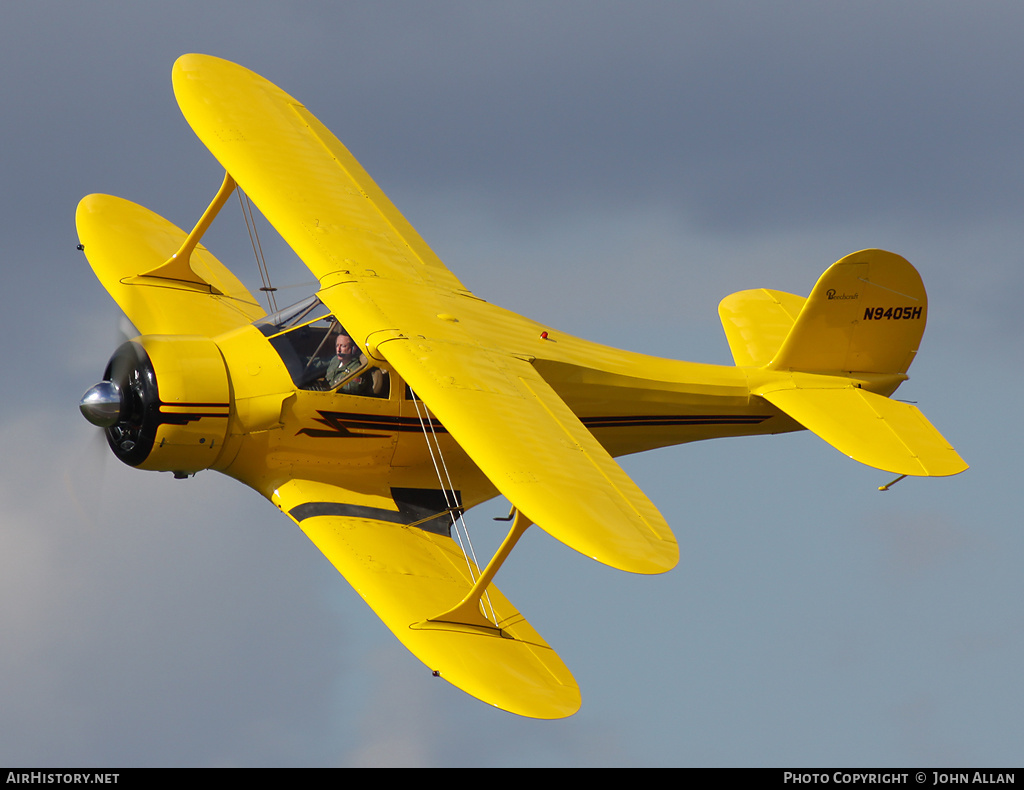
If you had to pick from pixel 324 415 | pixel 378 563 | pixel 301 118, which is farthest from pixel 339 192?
pixel 378 563

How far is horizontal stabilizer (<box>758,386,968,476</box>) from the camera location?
17.1 metres

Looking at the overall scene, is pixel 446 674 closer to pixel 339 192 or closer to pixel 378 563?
pixel 378 563

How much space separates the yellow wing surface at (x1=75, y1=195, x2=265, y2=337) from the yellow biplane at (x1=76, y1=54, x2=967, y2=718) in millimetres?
27

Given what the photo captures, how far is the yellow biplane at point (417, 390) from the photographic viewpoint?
13789 mm

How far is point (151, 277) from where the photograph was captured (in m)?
18.2

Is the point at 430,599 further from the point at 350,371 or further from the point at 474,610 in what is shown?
the point at 350,371

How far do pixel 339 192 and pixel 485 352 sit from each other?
10.6 ft

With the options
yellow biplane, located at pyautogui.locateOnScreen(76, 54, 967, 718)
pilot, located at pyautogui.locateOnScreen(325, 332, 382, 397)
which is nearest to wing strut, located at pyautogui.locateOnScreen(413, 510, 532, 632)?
yellow biplane, located at pyautogui.locateOnScreen(76, 54, 967, 718)

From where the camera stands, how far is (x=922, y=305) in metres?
18.7

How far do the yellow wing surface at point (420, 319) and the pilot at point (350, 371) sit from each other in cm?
64

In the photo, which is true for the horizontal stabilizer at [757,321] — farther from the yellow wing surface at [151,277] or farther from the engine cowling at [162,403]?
the engine cowling at [162,403]

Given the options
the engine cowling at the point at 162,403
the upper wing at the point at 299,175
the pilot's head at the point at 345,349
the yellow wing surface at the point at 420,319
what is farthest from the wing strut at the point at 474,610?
the upper wing at the point at 299,175

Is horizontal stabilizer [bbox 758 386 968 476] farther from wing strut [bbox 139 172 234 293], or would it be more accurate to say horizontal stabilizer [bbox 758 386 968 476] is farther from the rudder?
wing strut [bbox 139 172 234 293]

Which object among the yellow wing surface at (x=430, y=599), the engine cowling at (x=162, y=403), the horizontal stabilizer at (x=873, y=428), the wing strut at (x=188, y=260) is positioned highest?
the wing strut at (x=188, y=260)
